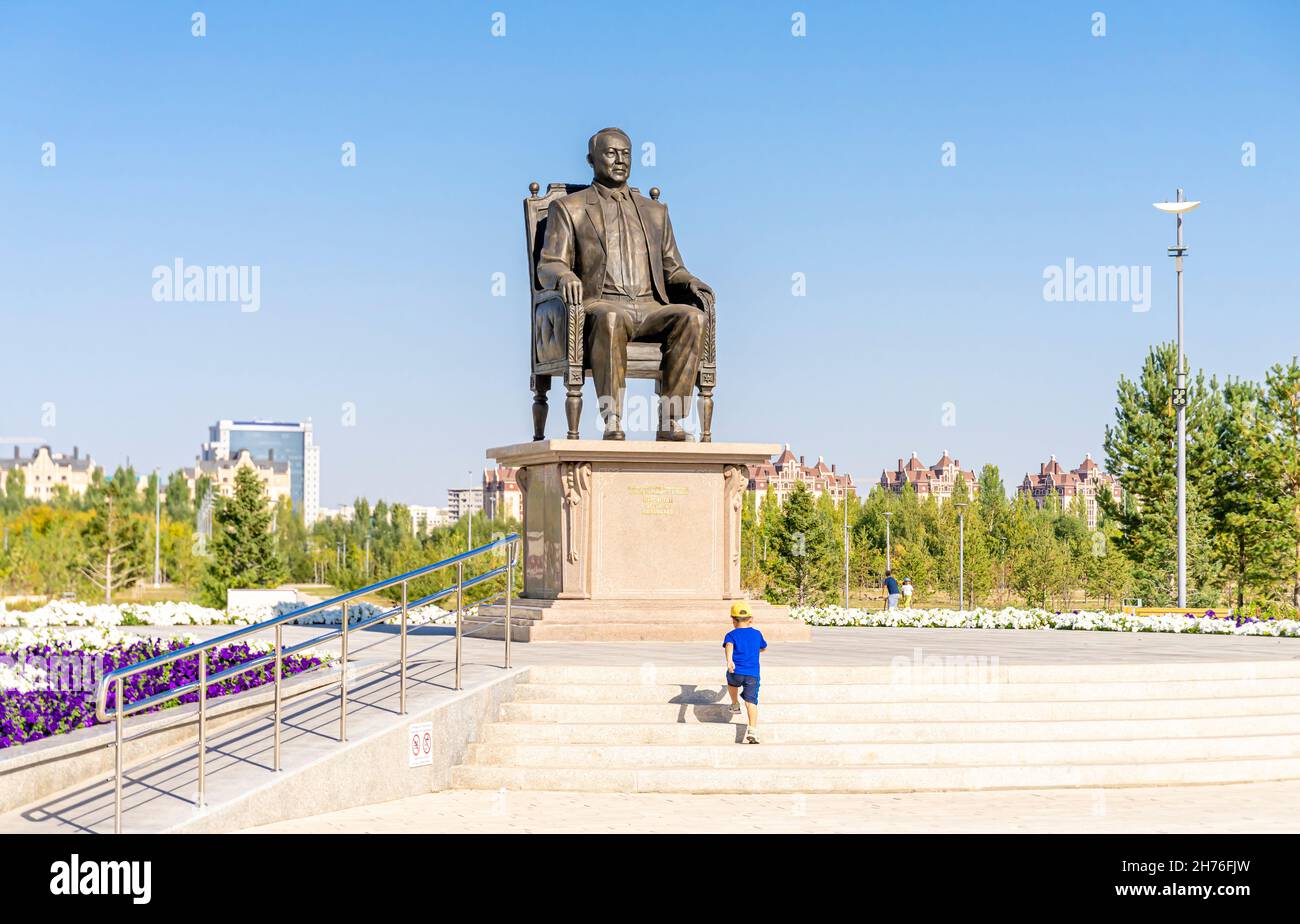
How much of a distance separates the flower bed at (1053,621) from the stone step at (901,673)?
6407 millimetres

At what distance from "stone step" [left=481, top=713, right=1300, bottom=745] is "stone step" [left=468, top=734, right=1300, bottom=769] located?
0.09 m

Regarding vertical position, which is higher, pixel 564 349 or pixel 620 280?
pixel 620 280

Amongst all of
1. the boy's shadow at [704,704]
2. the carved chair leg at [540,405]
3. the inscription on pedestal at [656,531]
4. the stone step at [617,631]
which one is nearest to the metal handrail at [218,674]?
the boy's shadow at [704,704]

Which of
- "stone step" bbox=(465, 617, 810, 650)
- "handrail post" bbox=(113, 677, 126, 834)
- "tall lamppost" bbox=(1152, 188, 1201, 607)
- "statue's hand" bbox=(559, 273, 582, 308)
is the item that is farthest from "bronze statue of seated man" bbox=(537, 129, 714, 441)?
"tall lamppost" bbox=(1152, 188, 1201, 607)

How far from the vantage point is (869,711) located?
10.1 meters

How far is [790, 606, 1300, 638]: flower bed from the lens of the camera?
17.5 meters

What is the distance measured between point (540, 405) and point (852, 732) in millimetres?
5357

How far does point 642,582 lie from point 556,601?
761 mm

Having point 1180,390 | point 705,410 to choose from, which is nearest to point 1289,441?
point 1180,390

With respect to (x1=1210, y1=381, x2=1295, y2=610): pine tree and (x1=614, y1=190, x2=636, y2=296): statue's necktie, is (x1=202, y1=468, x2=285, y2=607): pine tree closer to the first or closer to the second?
(x1=1210, y1=381, x2=1295, y2=610): pine tree

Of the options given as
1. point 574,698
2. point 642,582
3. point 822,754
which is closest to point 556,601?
point 642,582

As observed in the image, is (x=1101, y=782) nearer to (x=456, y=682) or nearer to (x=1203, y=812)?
(x=1203, y=812)

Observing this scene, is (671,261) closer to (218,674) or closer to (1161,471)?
(218,674)
